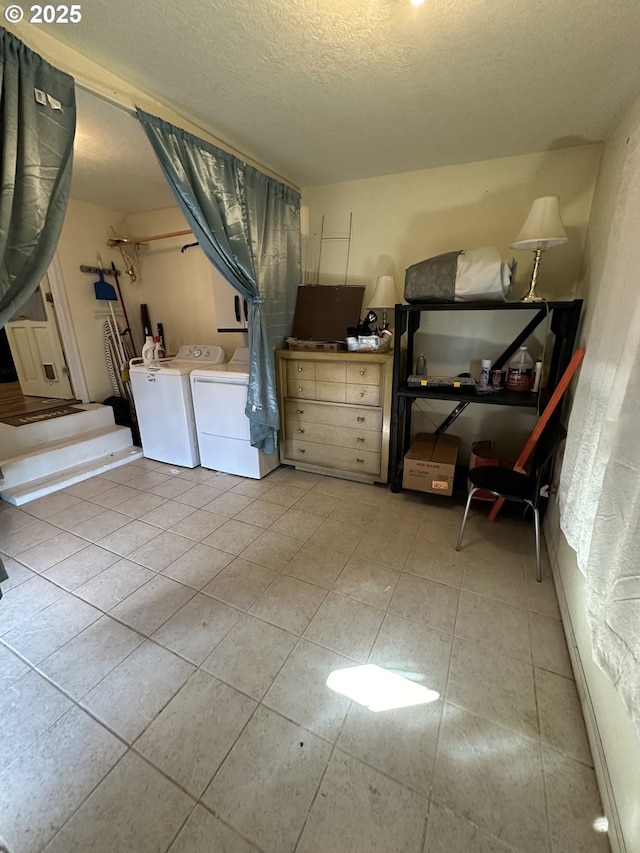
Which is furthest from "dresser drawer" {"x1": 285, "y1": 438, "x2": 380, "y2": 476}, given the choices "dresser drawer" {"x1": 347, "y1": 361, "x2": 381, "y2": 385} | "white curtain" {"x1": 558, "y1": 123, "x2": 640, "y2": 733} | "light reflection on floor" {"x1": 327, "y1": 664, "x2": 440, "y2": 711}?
"light reflection on floor" {"x1": 327, "y1": 664, "x2": 440, "y2": 711}

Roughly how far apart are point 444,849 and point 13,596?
6.51ft

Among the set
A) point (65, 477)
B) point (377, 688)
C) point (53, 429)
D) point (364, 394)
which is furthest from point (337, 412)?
point (53, 429)

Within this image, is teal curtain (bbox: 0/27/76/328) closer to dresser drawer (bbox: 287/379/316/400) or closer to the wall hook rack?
dresser drawer (bbox: 287/379/316/400)

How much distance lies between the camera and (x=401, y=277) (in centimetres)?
272

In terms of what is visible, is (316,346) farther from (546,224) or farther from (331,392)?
(546,224)

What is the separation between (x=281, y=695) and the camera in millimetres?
1204

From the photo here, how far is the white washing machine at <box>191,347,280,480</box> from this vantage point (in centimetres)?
266

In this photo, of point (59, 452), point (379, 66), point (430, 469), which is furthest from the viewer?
point (59, 452)

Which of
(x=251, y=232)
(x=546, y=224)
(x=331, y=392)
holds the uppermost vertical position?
(x=251, y=232)

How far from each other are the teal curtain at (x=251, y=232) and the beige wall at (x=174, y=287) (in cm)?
92

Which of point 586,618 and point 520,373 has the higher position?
point 520,373

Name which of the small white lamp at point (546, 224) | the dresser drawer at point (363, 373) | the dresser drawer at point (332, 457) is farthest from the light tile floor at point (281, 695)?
the small white lamp at point (546, 224)

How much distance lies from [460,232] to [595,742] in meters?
2.82

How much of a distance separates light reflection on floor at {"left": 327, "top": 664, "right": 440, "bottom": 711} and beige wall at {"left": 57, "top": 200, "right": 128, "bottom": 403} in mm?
3788
